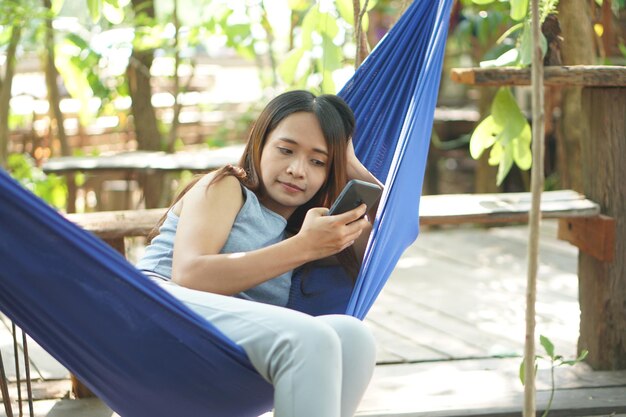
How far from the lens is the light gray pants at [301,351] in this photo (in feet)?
4.91

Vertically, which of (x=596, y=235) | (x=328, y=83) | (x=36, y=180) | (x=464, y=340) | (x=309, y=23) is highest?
(x=309, y=23)

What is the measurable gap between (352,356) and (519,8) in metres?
1.15

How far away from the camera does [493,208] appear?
249cm

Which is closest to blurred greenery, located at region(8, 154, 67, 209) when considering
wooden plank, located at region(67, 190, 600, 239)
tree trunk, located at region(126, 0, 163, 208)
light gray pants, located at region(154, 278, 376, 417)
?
tree trunk, located at region(126, 0, 163, 208)

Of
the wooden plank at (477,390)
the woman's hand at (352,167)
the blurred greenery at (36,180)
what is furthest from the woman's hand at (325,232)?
the blurred greenery at (36,180)

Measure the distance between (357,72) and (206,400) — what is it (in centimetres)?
97

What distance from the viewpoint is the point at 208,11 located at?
3.86m

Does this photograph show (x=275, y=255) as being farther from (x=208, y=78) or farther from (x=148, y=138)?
(x=208, y=78)

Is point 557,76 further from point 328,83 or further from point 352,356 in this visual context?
point 352,356

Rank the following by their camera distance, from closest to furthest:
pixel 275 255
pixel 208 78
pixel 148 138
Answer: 1. pixel 275 255
2. pixel 148 138
3. pixel 208 78

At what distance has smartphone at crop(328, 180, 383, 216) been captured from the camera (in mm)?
1786

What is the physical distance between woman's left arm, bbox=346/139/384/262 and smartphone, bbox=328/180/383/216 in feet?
0.50

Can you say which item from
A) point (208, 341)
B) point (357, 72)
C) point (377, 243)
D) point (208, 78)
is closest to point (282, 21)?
point (357, 72)

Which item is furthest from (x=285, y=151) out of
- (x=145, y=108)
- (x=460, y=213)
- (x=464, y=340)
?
A: (x=145, y=108)
